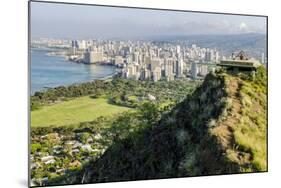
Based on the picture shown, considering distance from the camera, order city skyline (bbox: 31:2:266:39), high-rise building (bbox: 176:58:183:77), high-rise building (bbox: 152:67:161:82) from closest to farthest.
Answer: city skyline (bbox: 31:2:266:39), high-rise building (bbox: 152:67:161:82), high-rise building (bbox: 176:58:183:77)

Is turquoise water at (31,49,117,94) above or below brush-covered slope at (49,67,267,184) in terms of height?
above

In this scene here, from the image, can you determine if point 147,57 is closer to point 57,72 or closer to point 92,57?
point 92,57

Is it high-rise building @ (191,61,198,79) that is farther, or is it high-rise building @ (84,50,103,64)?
high-rise building @ (191,61,198,79)

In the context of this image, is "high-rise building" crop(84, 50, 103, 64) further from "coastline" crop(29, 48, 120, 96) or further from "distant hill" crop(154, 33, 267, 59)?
"distant hill" crop(154, 33, 267, 59)

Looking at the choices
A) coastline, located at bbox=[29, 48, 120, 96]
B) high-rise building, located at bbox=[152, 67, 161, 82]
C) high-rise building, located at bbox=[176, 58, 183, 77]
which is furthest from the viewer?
high-rise building, located at bbox=[176, 58, 183, 77]

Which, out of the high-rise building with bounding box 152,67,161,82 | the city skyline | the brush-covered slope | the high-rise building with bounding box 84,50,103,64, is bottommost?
the brush-covered slope

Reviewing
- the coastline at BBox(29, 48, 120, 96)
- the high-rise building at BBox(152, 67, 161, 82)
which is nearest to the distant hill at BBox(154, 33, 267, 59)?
the high-rise building at BBox(152, 67, 161, 82)

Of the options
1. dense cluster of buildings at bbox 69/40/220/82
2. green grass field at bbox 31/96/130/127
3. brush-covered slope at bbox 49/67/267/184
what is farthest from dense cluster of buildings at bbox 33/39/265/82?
green grass field at bbox 31/96/130/127
